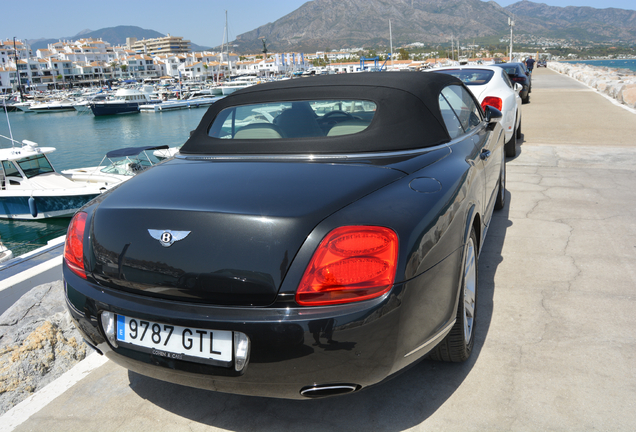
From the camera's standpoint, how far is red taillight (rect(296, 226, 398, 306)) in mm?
1683

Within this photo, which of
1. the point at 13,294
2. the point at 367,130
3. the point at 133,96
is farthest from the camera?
the point at 133,96

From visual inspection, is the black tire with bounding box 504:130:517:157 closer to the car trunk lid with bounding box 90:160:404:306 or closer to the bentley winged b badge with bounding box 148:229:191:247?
the car trunk lid with bounding box 90:160:404:306

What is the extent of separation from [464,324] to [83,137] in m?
48.7

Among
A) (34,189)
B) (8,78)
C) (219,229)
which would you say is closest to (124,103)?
(34,189)

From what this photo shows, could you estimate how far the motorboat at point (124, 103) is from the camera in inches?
2522

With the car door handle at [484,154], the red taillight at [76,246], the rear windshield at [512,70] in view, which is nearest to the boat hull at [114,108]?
the rear windshield at [512,70]

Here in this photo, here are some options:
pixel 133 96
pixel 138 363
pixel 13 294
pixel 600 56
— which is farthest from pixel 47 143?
pixel 600 56

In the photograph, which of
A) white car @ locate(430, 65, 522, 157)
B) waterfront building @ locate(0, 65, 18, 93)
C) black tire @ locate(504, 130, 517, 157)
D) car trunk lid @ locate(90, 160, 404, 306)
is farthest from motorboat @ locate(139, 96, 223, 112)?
waterfront building @ locate(0, 65, 18, 93)

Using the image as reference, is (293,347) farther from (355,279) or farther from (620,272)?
(620,272)

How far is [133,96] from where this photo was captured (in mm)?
68625

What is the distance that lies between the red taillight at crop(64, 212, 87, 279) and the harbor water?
53.5 feet

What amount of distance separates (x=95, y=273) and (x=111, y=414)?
0.76 m

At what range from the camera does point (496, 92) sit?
7578 millimetres

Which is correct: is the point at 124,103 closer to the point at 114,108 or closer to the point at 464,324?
the point at 114,108
